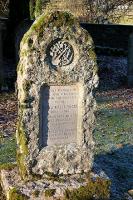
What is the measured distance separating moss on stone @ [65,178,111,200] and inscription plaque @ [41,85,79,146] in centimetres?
69

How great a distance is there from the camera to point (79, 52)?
228 inches

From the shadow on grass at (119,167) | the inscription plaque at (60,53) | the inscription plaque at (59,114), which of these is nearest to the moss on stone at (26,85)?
the inscription plaque at (59,114)

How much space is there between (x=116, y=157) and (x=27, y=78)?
3.28 meters

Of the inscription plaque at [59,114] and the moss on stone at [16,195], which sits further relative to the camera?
the inscription plaque at [59,114]

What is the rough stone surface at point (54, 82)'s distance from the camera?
5602 millimetres

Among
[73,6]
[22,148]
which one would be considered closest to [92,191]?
[22,148]

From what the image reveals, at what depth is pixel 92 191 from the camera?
19.5 ft

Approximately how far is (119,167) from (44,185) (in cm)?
225

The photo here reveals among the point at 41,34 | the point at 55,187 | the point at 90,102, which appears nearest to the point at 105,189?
the point at 55,187

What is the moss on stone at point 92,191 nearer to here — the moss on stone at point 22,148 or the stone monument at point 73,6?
the moss on stone at point 22,148

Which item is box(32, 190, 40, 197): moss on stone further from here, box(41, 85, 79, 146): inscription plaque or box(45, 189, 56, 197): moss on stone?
box(41, 85, 79, 146): inscription plaque

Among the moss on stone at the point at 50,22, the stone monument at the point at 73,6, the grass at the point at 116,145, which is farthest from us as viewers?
the stone monument at the point at 73,6

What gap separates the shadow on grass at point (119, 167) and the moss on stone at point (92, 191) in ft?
1.45

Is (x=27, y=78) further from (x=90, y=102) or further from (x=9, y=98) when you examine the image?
(x=9, y=98)
